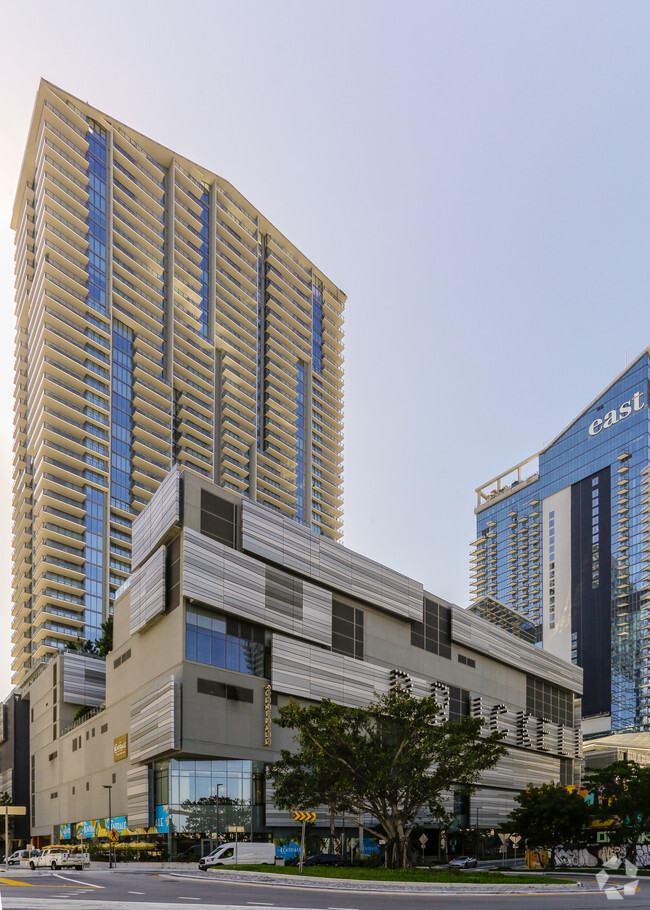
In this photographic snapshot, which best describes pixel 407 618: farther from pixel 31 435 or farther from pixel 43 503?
pixel 31 435

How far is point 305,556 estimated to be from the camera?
87.6m

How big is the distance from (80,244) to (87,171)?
48.2 feet

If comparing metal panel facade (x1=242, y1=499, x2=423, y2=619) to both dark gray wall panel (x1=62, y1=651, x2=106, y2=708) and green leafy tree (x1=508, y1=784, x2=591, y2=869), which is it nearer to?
green leafy tree (x1=508, y1=784, x2=591, y2=869)

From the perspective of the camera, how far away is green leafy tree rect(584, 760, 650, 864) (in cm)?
7912

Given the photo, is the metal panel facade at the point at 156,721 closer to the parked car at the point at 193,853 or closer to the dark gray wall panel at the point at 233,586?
the dark gray wall panel at the point at 233,586

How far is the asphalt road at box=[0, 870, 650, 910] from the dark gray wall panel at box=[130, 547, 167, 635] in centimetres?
3558

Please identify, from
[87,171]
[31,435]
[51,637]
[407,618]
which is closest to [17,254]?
[87,171]

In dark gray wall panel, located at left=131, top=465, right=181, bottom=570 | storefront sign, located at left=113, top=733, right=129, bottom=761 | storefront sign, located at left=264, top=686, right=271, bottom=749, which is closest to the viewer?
dark gray wall panel, located at left=131, top=465, right=181, bottom=570

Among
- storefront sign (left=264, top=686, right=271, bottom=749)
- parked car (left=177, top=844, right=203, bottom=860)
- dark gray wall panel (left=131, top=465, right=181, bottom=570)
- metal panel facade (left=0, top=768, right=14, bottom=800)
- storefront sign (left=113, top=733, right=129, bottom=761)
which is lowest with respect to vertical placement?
metal panel facade (left=0, top=768, right=14, bottom=800)

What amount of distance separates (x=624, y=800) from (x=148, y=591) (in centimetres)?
4651

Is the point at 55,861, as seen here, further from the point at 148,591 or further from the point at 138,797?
the point at 148,591

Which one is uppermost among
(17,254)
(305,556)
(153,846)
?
(17,254)

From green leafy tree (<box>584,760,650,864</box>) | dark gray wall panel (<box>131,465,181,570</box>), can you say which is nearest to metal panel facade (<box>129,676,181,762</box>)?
dark gray wall panel (<box>131,465,181,570</box>)

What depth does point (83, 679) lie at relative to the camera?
391ft
